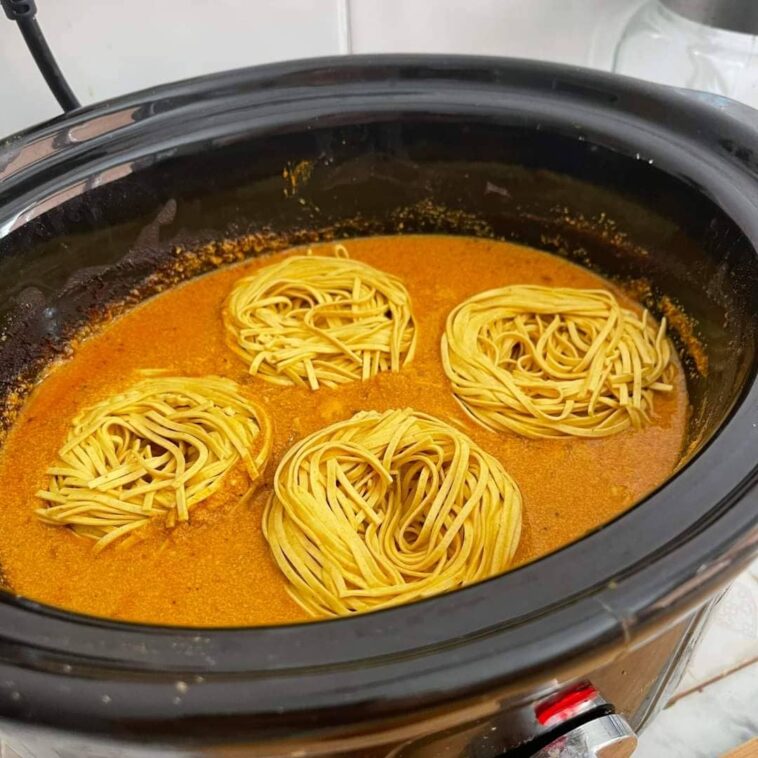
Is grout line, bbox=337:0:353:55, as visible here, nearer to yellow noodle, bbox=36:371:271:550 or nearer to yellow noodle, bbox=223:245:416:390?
yellow noodle, bbox=223:245:416:390

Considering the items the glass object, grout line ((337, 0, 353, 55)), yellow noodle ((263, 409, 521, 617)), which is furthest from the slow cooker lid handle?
the glass object

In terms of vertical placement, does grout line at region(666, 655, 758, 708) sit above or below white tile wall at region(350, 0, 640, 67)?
below

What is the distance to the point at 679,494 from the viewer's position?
0.62 m

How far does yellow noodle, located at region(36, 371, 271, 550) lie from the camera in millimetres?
947

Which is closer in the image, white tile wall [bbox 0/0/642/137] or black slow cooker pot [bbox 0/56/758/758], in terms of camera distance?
black slow cooker pot [bbox 0/56/758/758]

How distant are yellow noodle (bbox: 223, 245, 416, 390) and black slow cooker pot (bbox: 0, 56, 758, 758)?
0.10 m

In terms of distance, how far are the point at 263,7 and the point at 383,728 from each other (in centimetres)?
112

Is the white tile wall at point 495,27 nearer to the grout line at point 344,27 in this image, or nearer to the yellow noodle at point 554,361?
the grout line at point 344,27

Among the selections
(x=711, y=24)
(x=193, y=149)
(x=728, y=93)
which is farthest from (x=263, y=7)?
(x=728, y=93)

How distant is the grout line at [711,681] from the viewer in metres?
1.12

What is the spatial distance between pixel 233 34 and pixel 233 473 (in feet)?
2.38

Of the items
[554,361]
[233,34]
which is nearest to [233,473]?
[554,361]

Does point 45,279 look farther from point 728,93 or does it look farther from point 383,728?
point 728,93

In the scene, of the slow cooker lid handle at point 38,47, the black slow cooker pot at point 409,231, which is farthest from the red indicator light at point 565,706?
the slow cooker lid handle at point 38,47
